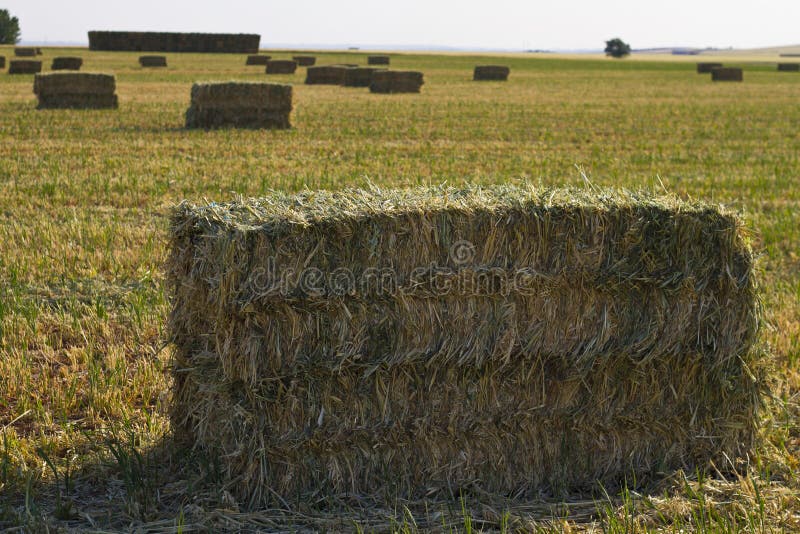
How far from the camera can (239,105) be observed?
20000 millimetres

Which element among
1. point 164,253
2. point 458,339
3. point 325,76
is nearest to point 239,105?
point 164,253

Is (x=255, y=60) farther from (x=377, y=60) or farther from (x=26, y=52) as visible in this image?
(x=26, y=52)

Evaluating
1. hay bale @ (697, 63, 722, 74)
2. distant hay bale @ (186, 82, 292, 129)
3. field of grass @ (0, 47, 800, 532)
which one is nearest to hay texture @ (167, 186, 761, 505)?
field of grass @ (0, 47, 800, 532)

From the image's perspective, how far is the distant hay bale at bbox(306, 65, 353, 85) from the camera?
38.8m

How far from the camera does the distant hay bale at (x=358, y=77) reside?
122 ft

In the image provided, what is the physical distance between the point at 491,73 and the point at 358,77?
11330 mm

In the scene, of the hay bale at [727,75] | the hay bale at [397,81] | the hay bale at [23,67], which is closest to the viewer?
the hay bale at [397,81]

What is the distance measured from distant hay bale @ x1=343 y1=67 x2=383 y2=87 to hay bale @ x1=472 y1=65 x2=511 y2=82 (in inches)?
401

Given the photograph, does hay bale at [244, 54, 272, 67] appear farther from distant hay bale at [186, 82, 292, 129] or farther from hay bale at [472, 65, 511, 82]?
distant hay bale at [186, 82, 292, 129]

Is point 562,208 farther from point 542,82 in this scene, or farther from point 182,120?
point 542,82

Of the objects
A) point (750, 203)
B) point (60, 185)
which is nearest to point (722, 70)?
point (750, 203)

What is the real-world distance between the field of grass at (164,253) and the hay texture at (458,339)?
0.66 ft

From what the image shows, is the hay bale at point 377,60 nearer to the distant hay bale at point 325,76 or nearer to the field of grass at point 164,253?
the distant hay bale at point 325,76

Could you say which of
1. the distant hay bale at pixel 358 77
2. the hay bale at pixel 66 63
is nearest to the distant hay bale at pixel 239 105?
the distant hay bale at pixel 358 77
